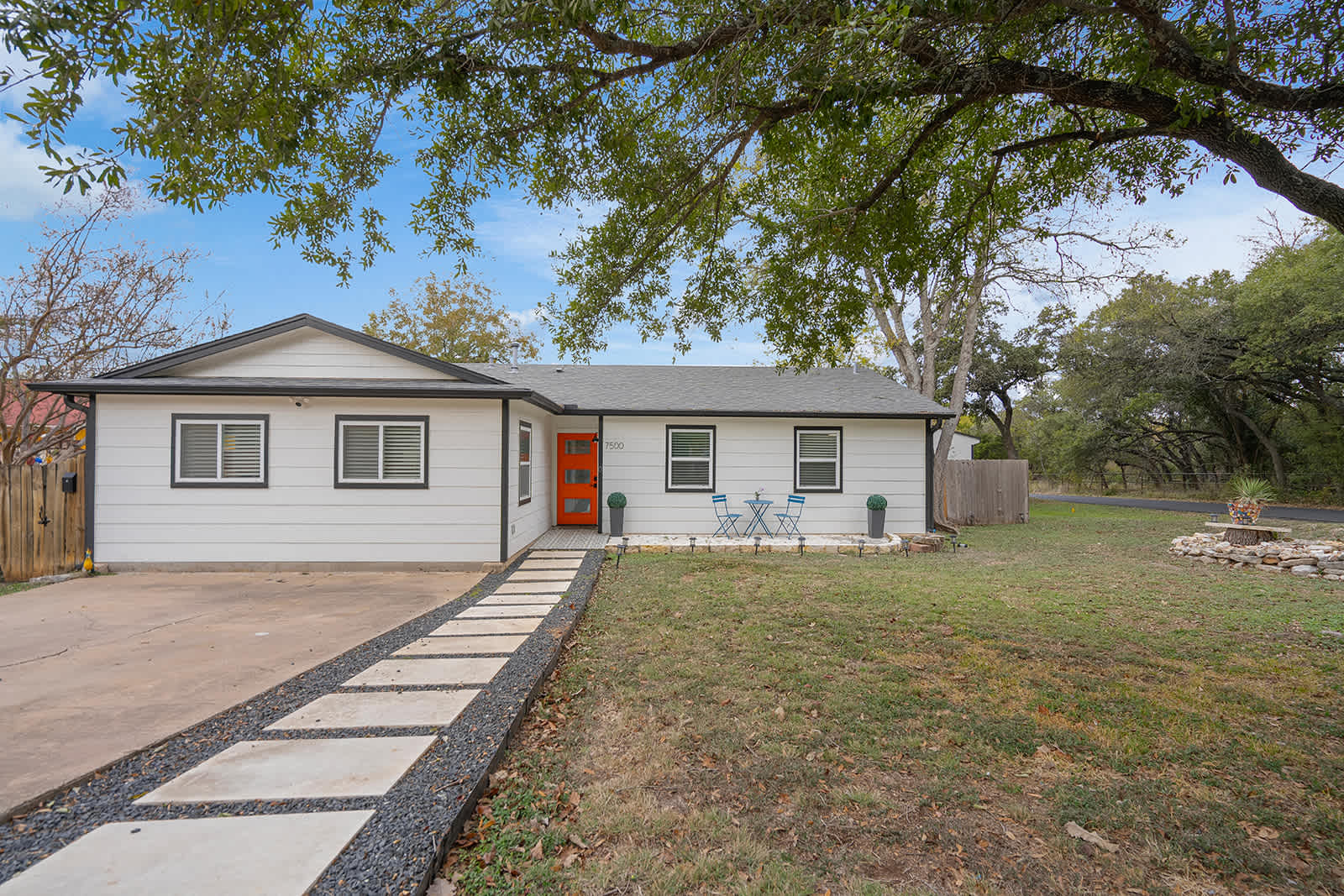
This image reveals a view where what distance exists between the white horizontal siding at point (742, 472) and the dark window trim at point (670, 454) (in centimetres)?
3

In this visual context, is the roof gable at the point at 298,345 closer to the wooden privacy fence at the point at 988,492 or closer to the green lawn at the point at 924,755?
the green lawn at the point at 924,755

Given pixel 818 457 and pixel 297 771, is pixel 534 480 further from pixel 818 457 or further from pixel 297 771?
pixel 297 771

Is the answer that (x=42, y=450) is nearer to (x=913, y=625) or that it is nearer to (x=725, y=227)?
(x=725, y=227)

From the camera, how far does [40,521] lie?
25.7 feet

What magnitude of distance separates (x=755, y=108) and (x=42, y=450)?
12.6 meters

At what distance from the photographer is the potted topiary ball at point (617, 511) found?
36.8 feet

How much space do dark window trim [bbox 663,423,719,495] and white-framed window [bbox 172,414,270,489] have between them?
6.47 metres

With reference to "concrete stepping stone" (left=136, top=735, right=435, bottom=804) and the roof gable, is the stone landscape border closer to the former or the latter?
"concrete stepping stone" (left=136, top=735, right=435, bottom=804)

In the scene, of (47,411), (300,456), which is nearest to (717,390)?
(300,456)

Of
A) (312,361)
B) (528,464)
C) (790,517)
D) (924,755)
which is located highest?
(312,361)

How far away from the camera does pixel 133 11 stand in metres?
2.96

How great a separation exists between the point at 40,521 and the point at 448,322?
18.5 meters

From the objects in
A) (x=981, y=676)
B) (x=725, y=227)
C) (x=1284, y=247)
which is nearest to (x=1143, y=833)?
(x=981, y=676)

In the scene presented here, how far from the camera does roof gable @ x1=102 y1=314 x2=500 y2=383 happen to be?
834 centimetres
